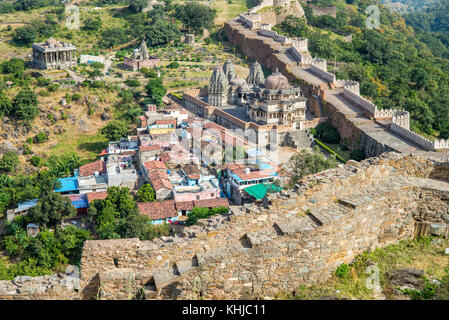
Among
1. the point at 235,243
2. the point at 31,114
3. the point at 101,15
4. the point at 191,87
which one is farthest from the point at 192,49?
the point at 235,243

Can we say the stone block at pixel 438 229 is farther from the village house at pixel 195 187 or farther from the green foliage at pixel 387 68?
the green foliage at pixel 387 68

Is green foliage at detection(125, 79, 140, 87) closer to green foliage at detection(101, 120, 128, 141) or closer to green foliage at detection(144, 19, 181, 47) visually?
green foliage at detection(101, 120, 128, 141)

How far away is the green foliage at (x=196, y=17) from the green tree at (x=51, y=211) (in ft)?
108

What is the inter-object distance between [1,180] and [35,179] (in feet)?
8.18

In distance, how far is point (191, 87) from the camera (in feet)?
139

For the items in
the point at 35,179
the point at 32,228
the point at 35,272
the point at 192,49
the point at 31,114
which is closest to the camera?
the point at 35,272

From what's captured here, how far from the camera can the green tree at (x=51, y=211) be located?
80.0 feet

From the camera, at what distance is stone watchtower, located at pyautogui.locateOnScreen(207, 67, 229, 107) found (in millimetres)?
37969

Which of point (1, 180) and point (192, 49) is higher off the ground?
point (192, 49)

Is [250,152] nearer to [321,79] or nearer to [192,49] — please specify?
[321,79]

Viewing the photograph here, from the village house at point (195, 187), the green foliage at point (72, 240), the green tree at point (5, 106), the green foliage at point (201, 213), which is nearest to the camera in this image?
the green foliage at point (72, 240)

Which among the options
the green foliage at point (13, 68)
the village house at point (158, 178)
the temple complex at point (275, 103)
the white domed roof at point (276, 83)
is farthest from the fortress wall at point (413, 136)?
the green foliage at point (13, 68)

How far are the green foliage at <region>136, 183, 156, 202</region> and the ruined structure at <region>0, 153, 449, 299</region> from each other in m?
16.9

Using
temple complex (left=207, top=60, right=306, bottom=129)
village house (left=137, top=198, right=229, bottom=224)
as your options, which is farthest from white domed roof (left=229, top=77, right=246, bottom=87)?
village house (left=137, top=198, right=229, bottom=224)
